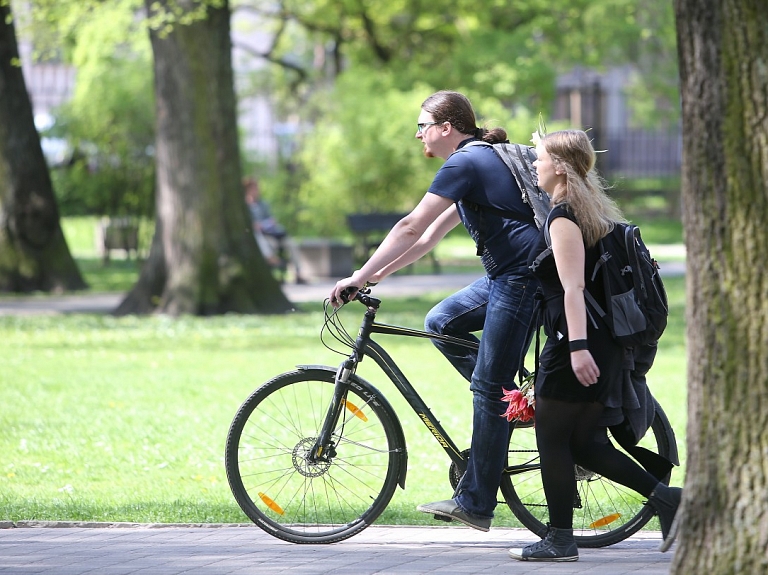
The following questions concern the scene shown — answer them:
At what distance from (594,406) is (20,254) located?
1624 cm

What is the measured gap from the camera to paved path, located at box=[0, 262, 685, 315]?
1750 cm

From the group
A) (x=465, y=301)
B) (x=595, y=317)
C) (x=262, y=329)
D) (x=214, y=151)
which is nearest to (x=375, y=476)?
(x=465, y=301)

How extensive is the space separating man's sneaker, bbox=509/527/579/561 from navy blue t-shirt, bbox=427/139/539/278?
1.01 meters

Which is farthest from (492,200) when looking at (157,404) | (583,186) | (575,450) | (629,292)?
(157,404)

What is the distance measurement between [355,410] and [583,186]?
4.32ft

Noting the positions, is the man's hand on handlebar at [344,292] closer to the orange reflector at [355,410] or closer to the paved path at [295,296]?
the orange reflector at [355,410]

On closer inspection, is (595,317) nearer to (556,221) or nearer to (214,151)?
(556,221)

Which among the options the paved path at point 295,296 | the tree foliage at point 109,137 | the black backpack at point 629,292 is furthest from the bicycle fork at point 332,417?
the tree foliage at point 109,137

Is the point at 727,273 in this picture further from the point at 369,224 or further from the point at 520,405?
the point at 369,224

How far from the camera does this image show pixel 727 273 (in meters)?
3.82

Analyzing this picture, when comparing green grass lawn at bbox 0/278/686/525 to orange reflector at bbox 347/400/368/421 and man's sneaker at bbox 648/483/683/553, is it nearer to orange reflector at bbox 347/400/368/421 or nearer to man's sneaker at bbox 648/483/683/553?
orange reflector at bbox 347/400/368/421

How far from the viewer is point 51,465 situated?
767 cm

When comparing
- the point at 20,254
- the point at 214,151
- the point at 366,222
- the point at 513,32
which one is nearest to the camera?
the point at 214,151

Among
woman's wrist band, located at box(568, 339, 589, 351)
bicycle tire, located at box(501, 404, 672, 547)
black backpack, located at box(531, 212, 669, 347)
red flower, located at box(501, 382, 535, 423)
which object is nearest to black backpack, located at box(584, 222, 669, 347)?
black backpack, located at box(531, 212, 669, 347)
